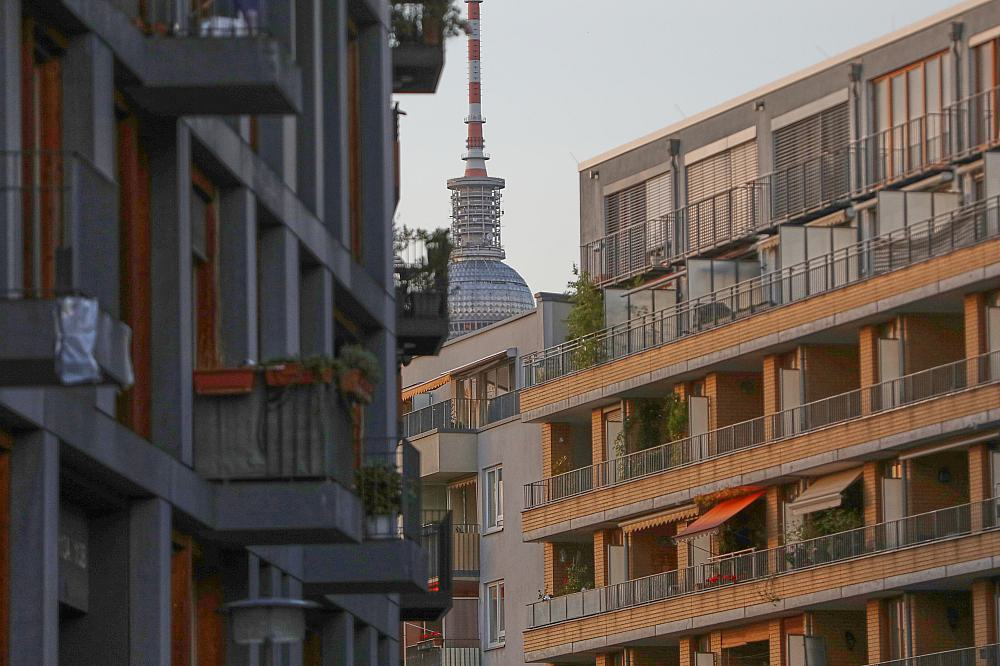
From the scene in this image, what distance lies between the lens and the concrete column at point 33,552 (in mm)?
16594

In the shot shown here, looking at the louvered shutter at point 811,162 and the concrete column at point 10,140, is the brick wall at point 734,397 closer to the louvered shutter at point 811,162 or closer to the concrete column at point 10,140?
the louvered shutter at point 811,162

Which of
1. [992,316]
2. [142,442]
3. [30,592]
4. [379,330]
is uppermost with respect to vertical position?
[992,316]

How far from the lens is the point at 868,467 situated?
186ft

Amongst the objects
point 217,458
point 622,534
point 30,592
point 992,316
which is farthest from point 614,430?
point 30,592

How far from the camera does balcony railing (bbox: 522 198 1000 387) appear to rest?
2127 inches

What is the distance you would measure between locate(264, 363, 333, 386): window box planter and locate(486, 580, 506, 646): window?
54357mm

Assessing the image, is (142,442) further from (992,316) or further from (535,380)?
(535,380)

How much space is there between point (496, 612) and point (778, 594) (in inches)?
704

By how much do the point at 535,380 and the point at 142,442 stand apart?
50.3m

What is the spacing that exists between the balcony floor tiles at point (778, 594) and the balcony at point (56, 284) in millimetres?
37700

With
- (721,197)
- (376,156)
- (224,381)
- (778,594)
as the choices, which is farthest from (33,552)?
(721,197)

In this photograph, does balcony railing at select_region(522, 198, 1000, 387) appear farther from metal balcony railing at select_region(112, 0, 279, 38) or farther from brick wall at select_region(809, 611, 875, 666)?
metal balcony railing at select_region(112, 0, 279, 38)

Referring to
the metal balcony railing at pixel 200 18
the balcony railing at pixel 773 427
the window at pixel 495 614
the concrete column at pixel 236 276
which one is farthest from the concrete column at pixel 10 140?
the window at pixel 495 614

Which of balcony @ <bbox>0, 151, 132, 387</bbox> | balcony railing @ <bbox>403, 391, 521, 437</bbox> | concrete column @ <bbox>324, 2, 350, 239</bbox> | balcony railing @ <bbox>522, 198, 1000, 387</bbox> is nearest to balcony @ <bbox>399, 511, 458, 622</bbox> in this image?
concrete column @ <bbox>324, 2, 350, 239</bbox>
